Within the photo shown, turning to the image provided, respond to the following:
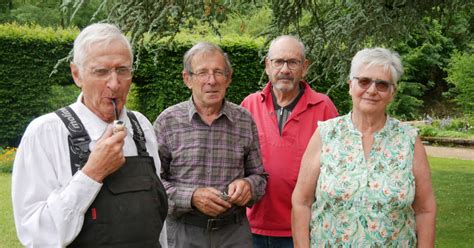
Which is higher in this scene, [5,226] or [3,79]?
[3,79]

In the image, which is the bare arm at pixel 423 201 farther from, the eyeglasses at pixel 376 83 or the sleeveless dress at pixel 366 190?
the eyeglasses at pixel 376 83

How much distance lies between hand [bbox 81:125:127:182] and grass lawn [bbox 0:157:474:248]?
523cm

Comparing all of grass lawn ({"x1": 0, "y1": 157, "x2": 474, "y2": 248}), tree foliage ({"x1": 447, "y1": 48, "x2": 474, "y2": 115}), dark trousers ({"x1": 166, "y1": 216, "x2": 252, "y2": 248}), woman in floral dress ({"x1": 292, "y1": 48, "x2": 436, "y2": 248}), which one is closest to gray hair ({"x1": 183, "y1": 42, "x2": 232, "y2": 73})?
woman in floral dress ({"x1": 292, "y1": 48, "x2": 436, "y2": 248})

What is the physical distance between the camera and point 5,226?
733 centimetres

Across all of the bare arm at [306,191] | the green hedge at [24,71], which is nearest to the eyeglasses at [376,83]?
the bare arm at [306,191]

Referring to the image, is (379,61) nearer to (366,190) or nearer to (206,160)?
(366,190)

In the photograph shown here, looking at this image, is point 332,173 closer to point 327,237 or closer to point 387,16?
point 327,237

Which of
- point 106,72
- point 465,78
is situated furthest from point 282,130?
point 465,78

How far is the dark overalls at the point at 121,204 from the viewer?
1955 millimetres

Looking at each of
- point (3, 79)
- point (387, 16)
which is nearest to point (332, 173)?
point (387, 16)

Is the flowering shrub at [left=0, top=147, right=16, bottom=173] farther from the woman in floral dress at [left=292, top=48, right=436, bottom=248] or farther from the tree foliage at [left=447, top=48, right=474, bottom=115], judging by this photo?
the tree foliage at [left=447, top=48, right=474, bottom=115]

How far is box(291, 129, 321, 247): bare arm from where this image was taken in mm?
2723

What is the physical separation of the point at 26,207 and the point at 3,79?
1188 cm

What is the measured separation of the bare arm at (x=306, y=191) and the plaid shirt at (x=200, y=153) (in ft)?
0.82
